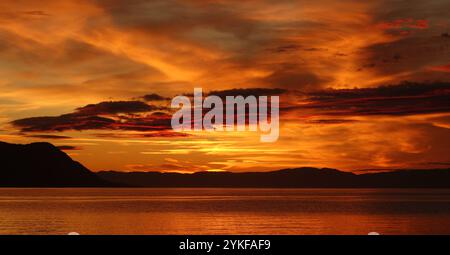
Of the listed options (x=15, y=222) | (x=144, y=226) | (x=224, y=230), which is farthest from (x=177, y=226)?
(x=15, y=222)

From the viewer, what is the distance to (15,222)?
83.8 metres

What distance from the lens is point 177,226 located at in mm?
78438

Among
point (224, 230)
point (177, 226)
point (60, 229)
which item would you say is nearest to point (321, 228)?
point (224, 230)
